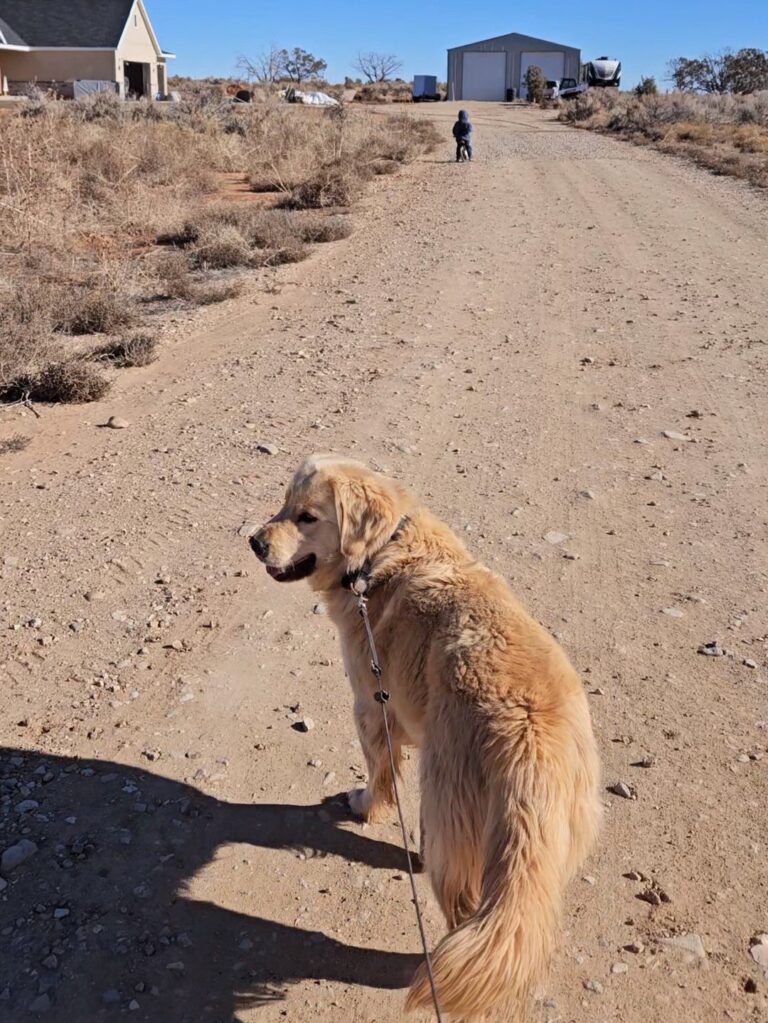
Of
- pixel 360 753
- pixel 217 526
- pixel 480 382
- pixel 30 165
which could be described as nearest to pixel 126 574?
pixel 217 526

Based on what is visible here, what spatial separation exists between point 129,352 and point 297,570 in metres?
5.93

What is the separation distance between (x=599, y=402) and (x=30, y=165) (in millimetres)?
10034

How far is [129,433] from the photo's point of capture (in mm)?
6902

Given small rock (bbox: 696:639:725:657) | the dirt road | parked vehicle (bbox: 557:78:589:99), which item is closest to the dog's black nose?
the dirt road

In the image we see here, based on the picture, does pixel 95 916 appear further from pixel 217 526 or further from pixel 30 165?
pixel 30 165

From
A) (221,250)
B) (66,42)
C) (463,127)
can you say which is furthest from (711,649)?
(66,42)

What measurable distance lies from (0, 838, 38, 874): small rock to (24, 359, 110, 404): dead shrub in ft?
16.2

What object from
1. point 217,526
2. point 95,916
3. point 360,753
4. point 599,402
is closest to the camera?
point 95,916

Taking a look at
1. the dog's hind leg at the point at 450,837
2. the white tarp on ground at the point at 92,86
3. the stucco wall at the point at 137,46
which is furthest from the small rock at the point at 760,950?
the stucco wall at the point at 137,46

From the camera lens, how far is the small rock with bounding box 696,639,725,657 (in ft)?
14.3

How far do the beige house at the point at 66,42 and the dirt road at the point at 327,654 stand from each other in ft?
145

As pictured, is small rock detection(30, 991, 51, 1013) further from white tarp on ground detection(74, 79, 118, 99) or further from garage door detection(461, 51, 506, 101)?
garage door detection(461, 51, 506, 101)

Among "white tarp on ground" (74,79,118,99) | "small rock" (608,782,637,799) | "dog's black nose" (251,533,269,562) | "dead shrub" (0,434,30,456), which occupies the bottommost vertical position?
"small rock" (608,782,637,799)

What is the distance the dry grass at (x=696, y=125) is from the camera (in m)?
25.2
